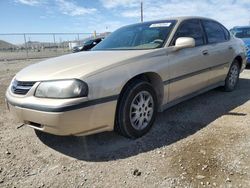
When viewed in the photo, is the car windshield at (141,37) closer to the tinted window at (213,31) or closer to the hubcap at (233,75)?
the tinted window at (213,31)

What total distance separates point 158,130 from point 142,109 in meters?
0.46

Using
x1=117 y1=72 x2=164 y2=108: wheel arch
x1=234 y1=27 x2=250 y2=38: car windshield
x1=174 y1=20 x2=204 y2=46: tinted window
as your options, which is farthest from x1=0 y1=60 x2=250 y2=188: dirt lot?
x1=234 y1=27 x2=250 y2=38: car windshield

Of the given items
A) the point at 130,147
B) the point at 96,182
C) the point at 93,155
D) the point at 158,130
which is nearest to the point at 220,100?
the point at 158,130

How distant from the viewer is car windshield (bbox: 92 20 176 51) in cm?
378

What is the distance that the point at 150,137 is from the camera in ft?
11.2

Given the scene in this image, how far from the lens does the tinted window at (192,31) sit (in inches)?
157

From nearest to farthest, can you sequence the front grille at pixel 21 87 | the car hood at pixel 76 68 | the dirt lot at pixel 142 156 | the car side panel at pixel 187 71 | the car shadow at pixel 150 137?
1. the dirt lot at pixel 142 156
2. the car hood at pixel 76 68
3. the front grille at pixel 21 87
4. the car shadow at pixel 150 137
5. the car side panel at pixel 187 71

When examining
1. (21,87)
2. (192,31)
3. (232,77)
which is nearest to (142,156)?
(21,87)

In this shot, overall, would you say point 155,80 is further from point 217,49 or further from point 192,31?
point 217,49

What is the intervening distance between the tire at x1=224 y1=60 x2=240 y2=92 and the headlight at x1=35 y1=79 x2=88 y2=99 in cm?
378

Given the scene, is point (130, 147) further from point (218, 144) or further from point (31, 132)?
point (31, 132)

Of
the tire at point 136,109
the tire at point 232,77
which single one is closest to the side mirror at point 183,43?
the tire at point 136,109

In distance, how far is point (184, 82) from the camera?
3.93 m

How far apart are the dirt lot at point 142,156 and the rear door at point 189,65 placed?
1.65 feet
